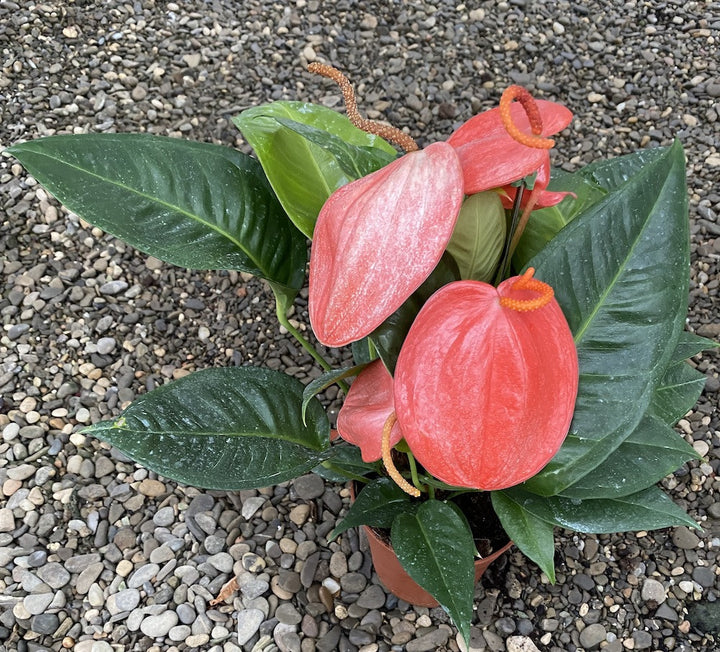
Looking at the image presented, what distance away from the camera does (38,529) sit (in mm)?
1223

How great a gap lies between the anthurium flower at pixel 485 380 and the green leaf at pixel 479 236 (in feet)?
0.39

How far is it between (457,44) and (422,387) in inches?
61.6

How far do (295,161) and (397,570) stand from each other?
1.90ft

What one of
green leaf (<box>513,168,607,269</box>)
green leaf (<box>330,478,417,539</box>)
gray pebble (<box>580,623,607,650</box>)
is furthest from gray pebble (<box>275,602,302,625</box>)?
green leaf (<box>513,168,607,269</box>)

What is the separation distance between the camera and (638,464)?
0.77 meters

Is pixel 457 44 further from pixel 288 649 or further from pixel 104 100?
pixel 288 649

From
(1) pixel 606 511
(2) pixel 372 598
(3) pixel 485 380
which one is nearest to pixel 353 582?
(2) pixel 372 598

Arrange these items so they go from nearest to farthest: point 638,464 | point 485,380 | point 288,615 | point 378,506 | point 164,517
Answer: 1. point 485,380
2. point 638,464
3. point 378,506
4. point 288,615
5. point 164,517

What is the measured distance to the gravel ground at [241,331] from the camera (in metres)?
1.13

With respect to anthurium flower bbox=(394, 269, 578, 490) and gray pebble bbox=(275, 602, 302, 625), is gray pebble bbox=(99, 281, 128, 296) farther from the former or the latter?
anthurium flower bbox=(394, 269, 578, 490)

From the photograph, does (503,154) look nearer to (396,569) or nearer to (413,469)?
(413,469)

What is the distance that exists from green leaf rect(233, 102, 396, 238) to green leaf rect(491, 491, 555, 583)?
1.20 feet

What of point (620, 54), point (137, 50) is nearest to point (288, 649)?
point (137, 50)

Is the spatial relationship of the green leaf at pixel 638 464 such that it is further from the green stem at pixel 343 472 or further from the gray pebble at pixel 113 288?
the gray pebble at pixel 113 288
